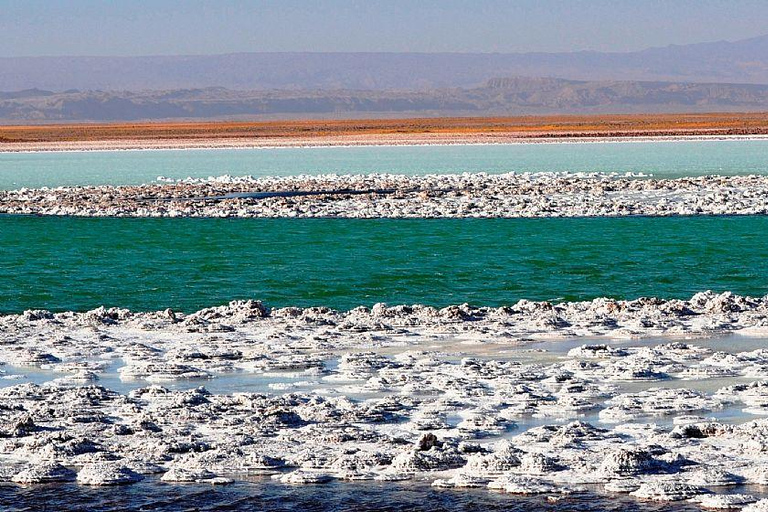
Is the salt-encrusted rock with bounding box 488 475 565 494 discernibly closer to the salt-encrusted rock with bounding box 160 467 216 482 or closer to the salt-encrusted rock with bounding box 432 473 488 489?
the salt-encrusted rock with bounding box 432 473 488 489

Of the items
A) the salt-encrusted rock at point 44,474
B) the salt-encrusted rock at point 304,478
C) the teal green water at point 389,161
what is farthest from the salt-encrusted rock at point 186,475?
the teal green water at point 389,161

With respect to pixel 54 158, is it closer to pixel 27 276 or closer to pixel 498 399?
pixel 27 276

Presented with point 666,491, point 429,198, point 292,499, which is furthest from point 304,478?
point 429,198

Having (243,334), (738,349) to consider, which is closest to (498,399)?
(738,349)

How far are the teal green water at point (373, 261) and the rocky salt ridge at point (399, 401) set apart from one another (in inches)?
77.9

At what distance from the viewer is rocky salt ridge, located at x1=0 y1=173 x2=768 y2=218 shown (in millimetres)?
29781

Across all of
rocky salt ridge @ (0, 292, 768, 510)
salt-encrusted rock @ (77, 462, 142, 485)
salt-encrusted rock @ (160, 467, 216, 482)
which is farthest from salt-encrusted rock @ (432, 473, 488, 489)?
salt-encrusted rock @ (77, 462, 142, 485)

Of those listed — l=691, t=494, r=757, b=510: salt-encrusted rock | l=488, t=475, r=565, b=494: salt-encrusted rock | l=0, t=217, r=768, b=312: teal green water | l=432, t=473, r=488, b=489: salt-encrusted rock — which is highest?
l=691, t=494, r=757, b=510: salt-encrusted rock

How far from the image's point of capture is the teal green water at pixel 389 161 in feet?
166

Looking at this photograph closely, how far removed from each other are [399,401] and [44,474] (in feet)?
10.2

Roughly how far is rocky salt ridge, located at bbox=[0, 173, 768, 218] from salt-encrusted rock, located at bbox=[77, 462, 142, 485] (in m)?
21.0

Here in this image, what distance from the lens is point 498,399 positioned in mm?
10453

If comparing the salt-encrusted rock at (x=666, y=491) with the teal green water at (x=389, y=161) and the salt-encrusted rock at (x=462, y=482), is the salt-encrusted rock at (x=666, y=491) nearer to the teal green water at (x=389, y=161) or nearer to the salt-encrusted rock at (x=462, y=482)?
the salt-encrusted rock at (x=462, y=482)

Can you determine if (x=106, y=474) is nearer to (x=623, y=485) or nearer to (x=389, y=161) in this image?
(x=623, y=485)
